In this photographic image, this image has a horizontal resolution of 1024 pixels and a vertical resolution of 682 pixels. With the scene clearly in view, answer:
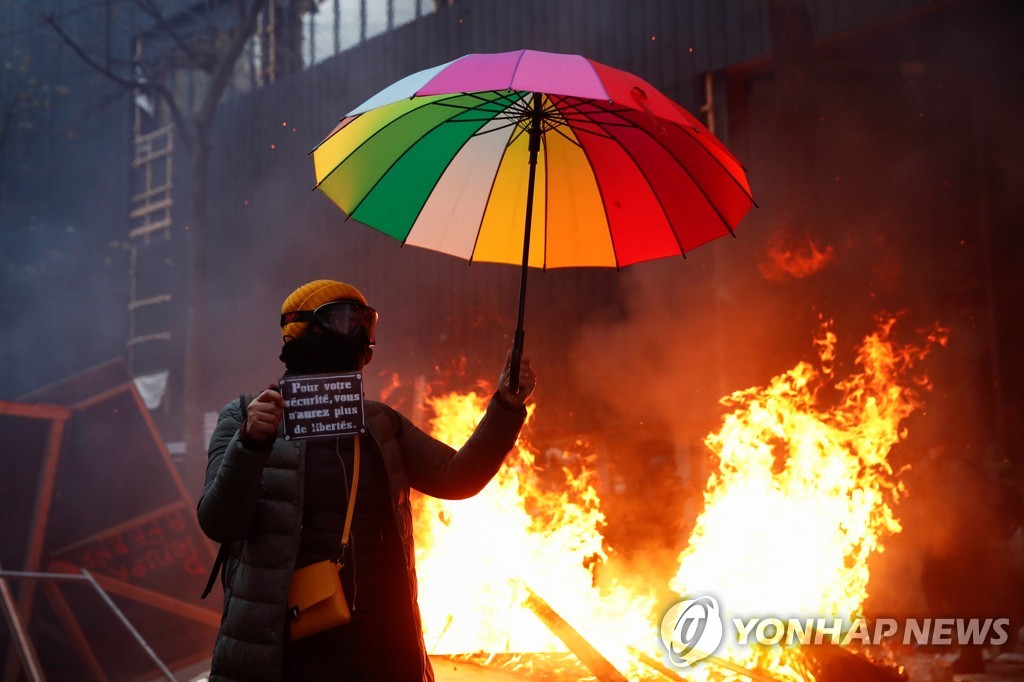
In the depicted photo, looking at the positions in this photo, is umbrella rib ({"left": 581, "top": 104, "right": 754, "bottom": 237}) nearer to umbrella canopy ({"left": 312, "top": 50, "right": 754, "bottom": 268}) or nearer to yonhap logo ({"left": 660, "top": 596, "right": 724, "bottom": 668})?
umbrella canopy ({"left": 312, "top": 50, "right": 754, "bottom": 268})

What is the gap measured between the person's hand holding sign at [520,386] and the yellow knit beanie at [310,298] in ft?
1.80

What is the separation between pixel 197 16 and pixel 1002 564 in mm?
16358

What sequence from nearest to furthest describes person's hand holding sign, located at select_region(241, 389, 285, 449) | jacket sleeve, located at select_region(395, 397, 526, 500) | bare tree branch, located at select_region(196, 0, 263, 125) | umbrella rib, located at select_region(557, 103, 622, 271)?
person's hand holding sign, located at select_region(241, 389, 285, 449), jacket sleeve, located at select_region(395, 397, 526, 500), umbrella rib, located at select_region(557, 103, 622, 271), bare tree branch, located at select_region(196, 0, 263, 125)

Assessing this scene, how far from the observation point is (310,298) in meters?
2.70

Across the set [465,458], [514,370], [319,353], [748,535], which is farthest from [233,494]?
[748,535]

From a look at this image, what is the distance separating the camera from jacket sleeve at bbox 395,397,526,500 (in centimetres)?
286

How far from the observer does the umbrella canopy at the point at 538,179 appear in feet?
11.9

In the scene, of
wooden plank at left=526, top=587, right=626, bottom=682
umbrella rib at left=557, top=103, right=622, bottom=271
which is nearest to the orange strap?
umbrella rib at left=557, top=103, right=622, bottom=271

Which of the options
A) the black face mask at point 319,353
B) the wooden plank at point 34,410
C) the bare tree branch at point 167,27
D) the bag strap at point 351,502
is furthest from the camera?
the bare tree branch at point 167,27

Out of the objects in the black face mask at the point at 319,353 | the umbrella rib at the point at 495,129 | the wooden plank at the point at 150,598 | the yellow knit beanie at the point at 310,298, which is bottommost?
the wooden plank at the point at 150,598

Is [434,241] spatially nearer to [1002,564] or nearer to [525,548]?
[525,548]

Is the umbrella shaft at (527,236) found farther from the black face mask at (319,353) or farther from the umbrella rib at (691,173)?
the black face mask at (319,353)

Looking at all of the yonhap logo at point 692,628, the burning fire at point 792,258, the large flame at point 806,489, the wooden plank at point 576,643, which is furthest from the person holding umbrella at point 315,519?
the burning fire at point 792,258

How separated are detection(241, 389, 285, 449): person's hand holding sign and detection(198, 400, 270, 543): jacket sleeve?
0.04 meters
